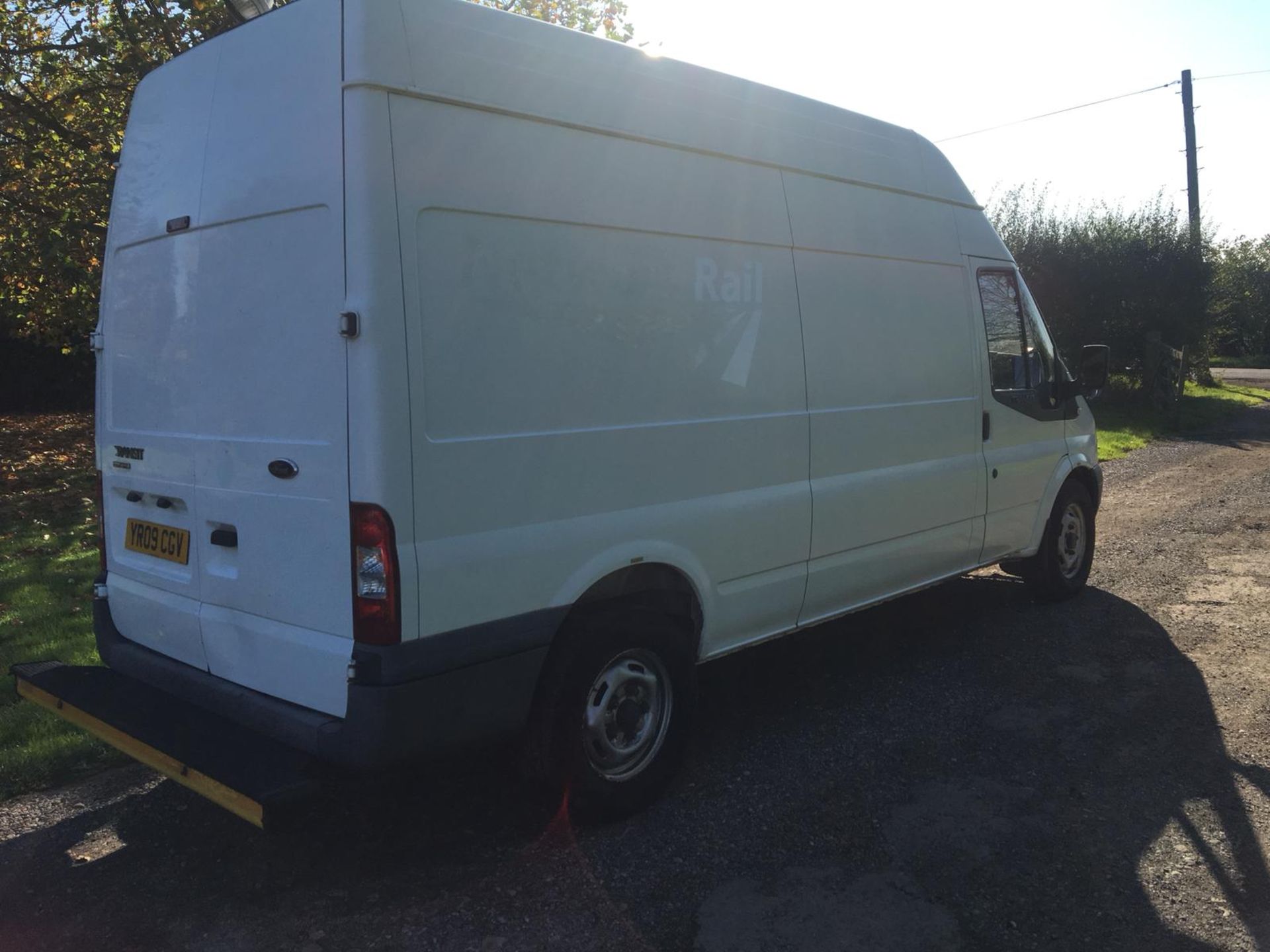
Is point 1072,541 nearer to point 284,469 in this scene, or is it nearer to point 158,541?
point 284,469

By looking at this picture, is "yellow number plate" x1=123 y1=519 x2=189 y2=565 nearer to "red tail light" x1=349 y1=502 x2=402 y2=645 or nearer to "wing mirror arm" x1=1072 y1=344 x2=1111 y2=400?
"red tail light" x1=349 y1=502 x2=402 y2=645

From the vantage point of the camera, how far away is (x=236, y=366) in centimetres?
341

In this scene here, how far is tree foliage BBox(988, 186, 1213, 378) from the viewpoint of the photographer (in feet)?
62.6

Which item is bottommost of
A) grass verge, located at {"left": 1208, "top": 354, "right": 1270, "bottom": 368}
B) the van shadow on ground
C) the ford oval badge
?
the van shadow on ground

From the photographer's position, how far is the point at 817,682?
17.3ft

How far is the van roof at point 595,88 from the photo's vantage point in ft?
10.0

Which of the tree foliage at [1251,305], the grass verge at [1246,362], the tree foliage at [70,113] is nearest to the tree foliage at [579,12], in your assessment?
the tree foliage at [70,113]

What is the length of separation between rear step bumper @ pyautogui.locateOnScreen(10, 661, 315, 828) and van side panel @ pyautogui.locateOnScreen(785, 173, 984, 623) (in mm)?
2443

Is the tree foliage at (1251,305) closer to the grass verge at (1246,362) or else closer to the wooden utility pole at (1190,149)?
the grass verge at (1246,362)

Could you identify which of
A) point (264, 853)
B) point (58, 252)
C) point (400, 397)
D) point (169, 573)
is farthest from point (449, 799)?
point (58, 252)

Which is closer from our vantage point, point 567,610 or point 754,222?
A: point 567,610

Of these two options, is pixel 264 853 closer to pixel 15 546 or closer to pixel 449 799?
pixel 449 799

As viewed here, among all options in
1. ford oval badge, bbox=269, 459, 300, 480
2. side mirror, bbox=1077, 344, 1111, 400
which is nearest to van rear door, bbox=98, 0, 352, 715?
ford oval badge, bbox=269, 459, 300, 480

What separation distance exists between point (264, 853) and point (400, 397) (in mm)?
1797
